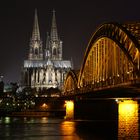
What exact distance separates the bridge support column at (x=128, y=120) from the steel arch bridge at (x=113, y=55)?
2134mm

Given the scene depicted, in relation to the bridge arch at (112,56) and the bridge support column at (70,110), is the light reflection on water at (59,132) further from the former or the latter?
the bridge support column at (70,110)

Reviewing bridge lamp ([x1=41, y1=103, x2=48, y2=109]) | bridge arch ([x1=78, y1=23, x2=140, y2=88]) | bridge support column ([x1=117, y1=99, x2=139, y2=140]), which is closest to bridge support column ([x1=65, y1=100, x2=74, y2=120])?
bridge arch ([x1=78, y1=23, x2=140, y2=88])

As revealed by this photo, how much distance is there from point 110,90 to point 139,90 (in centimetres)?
692

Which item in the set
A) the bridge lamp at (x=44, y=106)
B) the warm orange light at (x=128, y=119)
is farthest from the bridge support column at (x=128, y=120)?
the bridge lamp at (x=44, y=106)

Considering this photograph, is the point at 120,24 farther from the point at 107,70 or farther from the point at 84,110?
the point at 84,110

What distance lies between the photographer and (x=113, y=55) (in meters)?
50.3

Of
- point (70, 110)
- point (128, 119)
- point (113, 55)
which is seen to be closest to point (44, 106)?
point (70, 110)

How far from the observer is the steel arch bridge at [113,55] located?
131ft

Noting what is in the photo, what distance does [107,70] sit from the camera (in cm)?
5338

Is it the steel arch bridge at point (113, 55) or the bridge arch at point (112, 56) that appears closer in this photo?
the steel arch bridge at point (113, 55)

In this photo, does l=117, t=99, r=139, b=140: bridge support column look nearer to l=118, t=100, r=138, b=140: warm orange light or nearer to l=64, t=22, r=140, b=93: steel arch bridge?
l=118, t=100, r=138, b=140: warm orange light

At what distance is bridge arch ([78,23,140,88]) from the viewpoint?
40.1 meters

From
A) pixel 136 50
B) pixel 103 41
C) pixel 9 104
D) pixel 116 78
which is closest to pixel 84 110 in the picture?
pixel 103 41

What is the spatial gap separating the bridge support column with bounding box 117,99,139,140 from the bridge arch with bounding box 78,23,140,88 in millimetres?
2222
